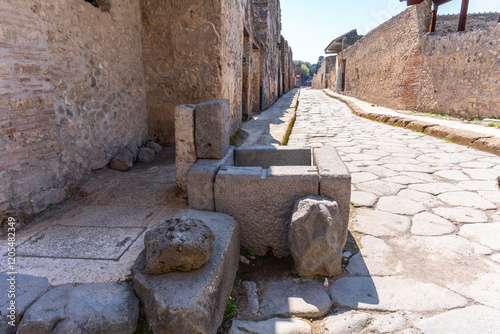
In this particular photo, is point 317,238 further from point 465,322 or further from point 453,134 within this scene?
point 453,134

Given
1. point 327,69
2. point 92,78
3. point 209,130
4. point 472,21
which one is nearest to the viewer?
point 209,130

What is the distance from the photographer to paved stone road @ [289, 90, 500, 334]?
1639 millimetres

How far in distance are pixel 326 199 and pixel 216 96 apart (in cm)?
252

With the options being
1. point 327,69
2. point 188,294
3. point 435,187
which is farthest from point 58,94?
point 327,69

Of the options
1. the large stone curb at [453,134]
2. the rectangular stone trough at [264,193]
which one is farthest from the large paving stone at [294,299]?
the large stone curb at [453,134]

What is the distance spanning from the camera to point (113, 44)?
3.53 meters

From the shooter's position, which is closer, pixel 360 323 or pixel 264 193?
pixel 360 323

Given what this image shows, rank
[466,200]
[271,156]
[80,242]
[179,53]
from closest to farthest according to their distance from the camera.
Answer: [80,242] → [271,156] → [466,200] → [179,53]

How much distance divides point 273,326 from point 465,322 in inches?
38.7

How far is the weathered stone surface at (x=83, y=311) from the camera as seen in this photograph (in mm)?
1388

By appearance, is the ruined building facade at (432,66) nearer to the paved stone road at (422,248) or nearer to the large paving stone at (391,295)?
the paved stone road at (422,248)

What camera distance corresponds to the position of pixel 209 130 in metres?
2.55

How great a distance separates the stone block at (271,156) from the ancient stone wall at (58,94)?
1.55 metres

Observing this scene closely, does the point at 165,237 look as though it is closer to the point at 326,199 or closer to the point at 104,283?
the point at 104,283
